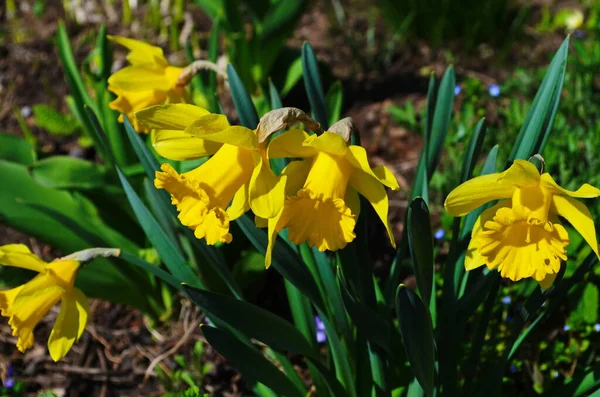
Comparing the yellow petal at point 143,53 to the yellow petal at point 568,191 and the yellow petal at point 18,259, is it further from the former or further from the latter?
the yellow petal at point 568,191

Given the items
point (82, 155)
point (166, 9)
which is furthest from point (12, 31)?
point (82, 155)

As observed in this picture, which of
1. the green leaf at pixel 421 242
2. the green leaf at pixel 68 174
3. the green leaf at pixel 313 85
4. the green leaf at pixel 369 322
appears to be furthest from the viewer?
the green leaf at pixel 68 174

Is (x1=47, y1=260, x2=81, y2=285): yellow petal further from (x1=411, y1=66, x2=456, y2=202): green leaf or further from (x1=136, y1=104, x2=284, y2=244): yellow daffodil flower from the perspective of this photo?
(x1=411, y1=66, x2=456, y2=202): green leaf

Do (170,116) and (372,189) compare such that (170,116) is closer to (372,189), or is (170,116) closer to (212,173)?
(212,173)

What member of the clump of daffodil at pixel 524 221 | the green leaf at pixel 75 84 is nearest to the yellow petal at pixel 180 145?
the clump of daffodil at pixel 524 221

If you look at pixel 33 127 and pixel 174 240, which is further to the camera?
pixel 33 127

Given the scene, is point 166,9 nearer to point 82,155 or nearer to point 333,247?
point 82,155

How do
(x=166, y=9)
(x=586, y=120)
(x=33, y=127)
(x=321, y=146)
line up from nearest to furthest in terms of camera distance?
1. (x=321, y=146)
2. (x=586, y=120)
3. (x=33, y=127)
4. (x=166, y=9)

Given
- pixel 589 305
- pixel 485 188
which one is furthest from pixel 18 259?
pixel 589 305
